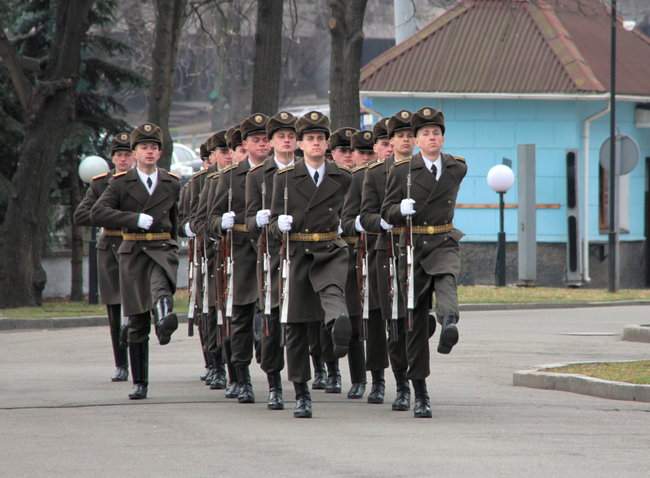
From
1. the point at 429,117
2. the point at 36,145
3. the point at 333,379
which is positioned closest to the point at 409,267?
the point at 429,117

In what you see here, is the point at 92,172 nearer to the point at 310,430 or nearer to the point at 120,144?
the point at 120,144

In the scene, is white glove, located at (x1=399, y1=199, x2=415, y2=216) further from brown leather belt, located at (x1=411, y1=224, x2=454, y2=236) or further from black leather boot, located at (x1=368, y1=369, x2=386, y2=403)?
black leather boot, located at (x1=368, y1=369, x2=386, y2=403)

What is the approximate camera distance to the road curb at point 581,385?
1422cm

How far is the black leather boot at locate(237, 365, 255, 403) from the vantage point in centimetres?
1386

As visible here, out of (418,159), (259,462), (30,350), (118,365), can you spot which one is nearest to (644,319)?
(30,350)

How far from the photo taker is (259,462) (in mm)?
10297

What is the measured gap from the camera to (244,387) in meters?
13.9

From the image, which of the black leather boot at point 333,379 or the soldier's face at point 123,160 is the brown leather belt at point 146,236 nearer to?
the black leather boot at point 333,379

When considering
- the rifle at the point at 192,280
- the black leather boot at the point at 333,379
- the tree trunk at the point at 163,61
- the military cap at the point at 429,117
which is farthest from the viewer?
the tree trunk at the point at 163,61

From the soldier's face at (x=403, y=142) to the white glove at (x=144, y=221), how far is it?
2060mm

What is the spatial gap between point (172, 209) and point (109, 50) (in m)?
18.5

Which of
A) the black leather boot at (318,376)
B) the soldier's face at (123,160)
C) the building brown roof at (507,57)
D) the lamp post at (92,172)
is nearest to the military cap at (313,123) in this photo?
the black leather boot at (318,376)

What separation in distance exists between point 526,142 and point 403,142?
24261 mm

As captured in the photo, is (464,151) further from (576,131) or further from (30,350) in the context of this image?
(30,350)
